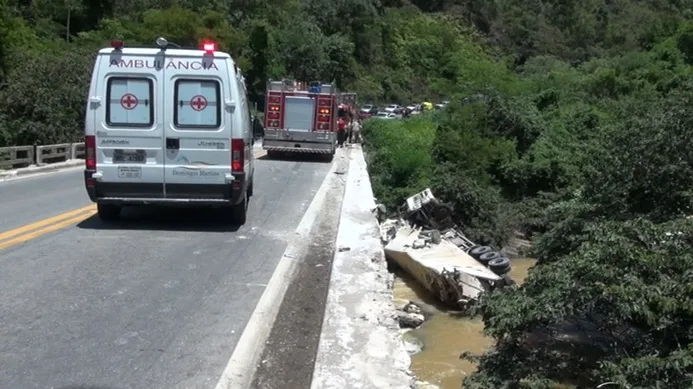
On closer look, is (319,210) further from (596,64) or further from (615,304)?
(596,64)

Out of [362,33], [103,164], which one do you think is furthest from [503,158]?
[362,33]

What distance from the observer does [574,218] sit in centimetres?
1570

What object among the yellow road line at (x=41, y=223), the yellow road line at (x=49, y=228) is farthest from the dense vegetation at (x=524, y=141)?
the yellow road line at (x=41, y=223)

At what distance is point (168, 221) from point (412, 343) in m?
4.50

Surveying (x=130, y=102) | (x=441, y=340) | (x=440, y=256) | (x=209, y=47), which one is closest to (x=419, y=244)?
(x=440, y=256)

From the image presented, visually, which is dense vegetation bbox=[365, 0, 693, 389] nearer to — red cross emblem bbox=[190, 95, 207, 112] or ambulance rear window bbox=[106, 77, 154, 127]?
red cross emblem bbox=[190, 95, 207, 112]

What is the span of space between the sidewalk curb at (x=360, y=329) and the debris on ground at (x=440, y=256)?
2778 mm

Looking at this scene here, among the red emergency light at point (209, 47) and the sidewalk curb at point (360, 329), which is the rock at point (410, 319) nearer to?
the sidewalk curb at point (360, 329)

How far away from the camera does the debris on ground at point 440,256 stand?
49.9ft

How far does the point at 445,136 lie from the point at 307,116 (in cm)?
698

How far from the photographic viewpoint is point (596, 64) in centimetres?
6278

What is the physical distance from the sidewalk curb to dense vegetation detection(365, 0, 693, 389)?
1555 mm

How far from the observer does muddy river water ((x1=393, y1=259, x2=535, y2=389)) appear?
11836 mm

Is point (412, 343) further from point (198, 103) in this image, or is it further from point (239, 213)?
point (198, 103)
